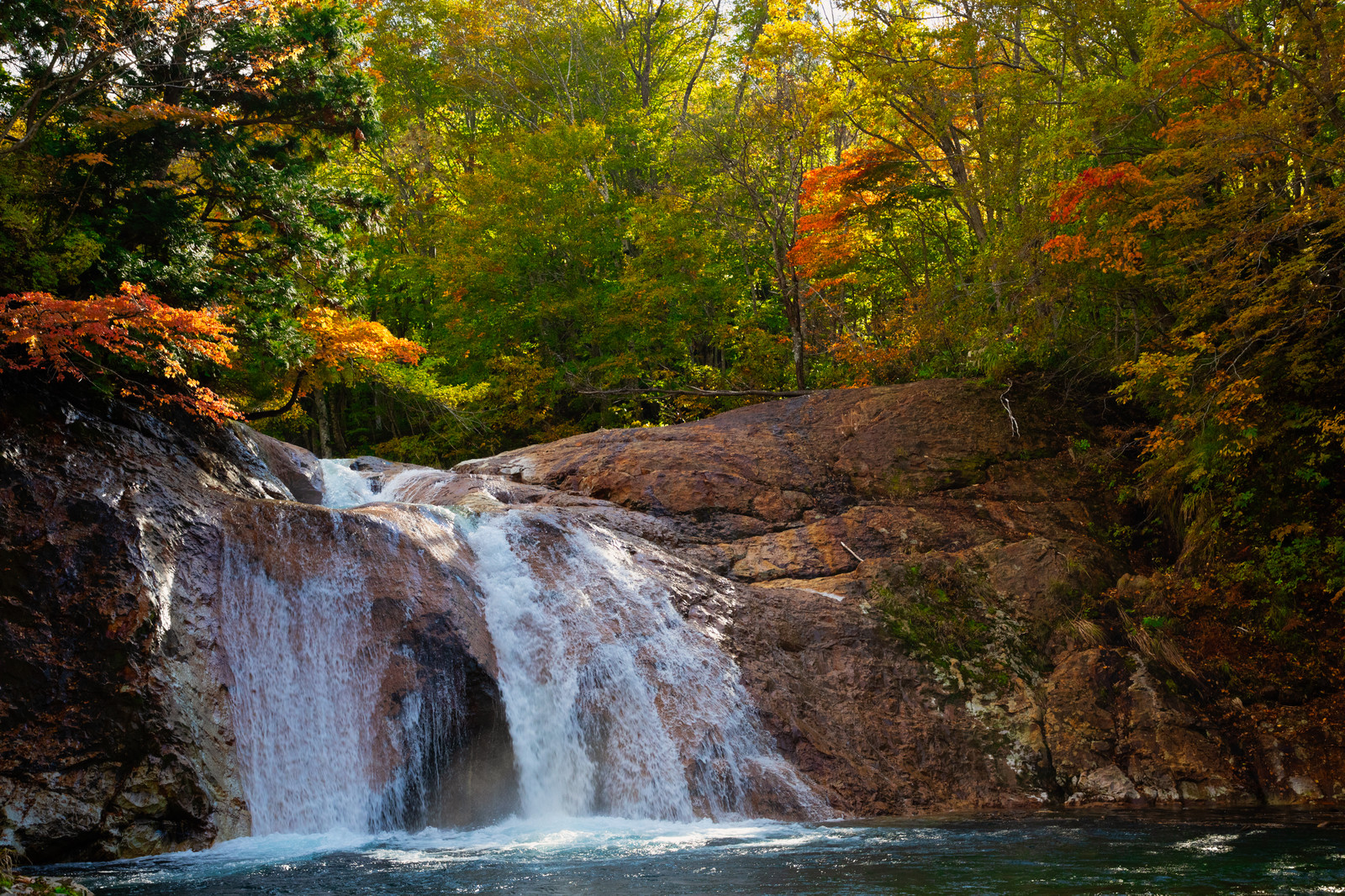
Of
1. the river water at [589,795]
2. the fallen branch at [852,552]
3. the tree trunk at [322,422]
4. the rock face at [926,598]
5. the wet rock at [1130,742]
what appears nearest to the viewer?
the river water at [589,795]

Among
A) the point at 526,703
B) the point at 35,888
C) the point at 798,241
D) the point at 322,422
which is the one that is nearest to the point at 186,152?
the point at 526,703

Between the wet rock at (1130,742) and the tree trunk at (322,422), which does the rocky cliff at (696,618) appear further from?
the tree trunk at (322,422)

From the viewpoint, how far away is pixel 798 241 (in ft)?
64.3

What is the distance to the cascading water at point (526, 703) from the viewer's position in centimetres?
868

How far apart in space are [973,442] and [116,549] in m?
12.5

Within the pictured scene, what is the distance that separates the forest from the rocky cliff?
1245mm

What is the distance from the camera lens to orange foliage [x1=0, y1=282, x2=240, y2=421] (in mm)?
8383

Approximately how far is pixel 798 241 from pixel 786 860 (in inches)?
588

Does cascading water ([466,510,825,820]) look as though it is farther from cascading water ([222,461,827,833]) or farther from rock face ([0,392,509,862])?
rock face ([0,392,509,862])

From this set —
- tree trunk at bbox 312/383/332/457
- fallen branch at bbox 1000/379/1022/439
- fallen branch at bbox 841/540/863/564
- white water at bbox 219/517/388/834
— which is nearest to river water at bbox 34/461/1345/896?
white water at bbox 219/517/388/834

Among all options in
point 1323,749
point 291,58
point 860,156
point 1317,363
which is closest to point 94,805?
point 291,58

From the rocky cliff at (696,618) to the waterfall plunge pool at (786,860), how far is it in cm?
83

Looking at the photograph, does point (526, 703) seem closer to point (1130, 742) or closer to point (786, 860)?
point (786, 860)

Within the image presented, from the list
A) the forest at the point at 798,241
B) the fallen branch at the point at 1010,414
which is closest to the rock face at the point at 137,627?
the forest at the point at 798,241
